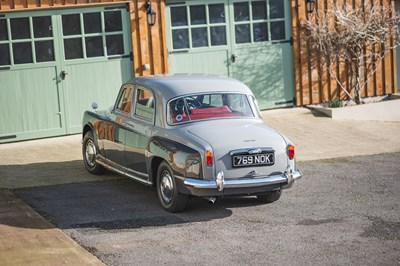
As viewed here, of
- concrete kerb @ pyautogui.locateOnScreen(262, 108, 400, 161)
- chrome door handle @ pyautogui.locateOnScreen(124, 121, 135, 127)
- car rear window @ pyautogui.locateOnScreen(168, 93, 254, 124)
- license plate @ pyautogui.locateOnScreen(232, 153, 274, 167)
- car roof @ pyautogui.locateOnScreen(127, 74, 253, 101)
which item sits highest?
car roof @ pyautogui.locateOnScreen(127, 74, 253, 101)

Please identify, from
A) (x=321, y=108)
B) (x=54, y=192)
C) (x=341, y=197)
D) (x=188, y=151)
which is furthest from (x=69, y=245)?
(x=321, y=108)

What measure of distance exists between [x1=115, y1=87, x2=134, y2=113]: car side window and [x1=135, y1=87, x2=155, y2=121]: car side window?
193 mm

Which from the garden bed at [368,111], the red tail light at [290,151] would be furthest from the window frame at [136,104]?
the garden bed at [368,111]

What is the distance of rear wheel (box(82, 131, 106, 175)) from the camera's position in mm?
13547

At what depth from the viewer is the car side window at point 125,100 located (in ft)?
Result: 41.6

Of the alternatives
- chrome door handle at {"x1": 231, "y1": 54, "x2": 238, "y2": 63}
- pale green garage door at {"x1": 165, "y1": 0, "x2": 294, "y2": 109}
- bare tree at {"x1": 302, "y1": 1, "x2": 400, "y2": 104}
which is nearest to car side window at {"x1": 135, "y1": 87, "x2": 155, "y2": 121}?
pale green garage door at {"x1": 165, "y1": 0, "x2": 294, "y2": 109}

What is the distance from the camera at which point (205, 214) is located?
11031mm

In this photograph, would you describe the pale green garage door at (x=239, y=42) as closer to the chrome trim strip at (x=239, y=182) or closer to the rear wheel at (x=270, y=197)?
the rear wheel at (x=270, y=197)

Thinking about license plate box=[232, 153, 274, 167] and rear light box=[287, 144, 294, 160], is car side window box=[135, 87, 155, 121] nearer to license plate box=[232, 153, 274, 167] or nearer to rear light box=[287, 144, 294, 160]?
license plate box=[232, 153, 274, 167]

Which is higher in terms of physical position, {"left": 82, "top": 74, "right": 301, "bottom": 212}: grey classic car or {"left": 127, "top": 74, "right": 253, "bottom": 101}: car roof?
{"left": 127, "top": 74, "right": 253, "bottom": 101}: car roof

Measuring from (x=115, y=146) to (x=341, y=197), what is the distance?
129 inches

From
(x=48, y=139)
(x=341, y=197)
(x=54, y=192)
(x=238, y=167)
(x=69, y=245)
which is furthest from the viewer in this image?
(x=48, y=139)

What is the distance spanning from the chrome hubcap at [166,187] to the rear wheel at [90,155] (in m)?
2.41

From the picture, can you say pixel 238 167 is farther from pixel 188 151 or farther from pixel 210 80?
pixel 210 80
